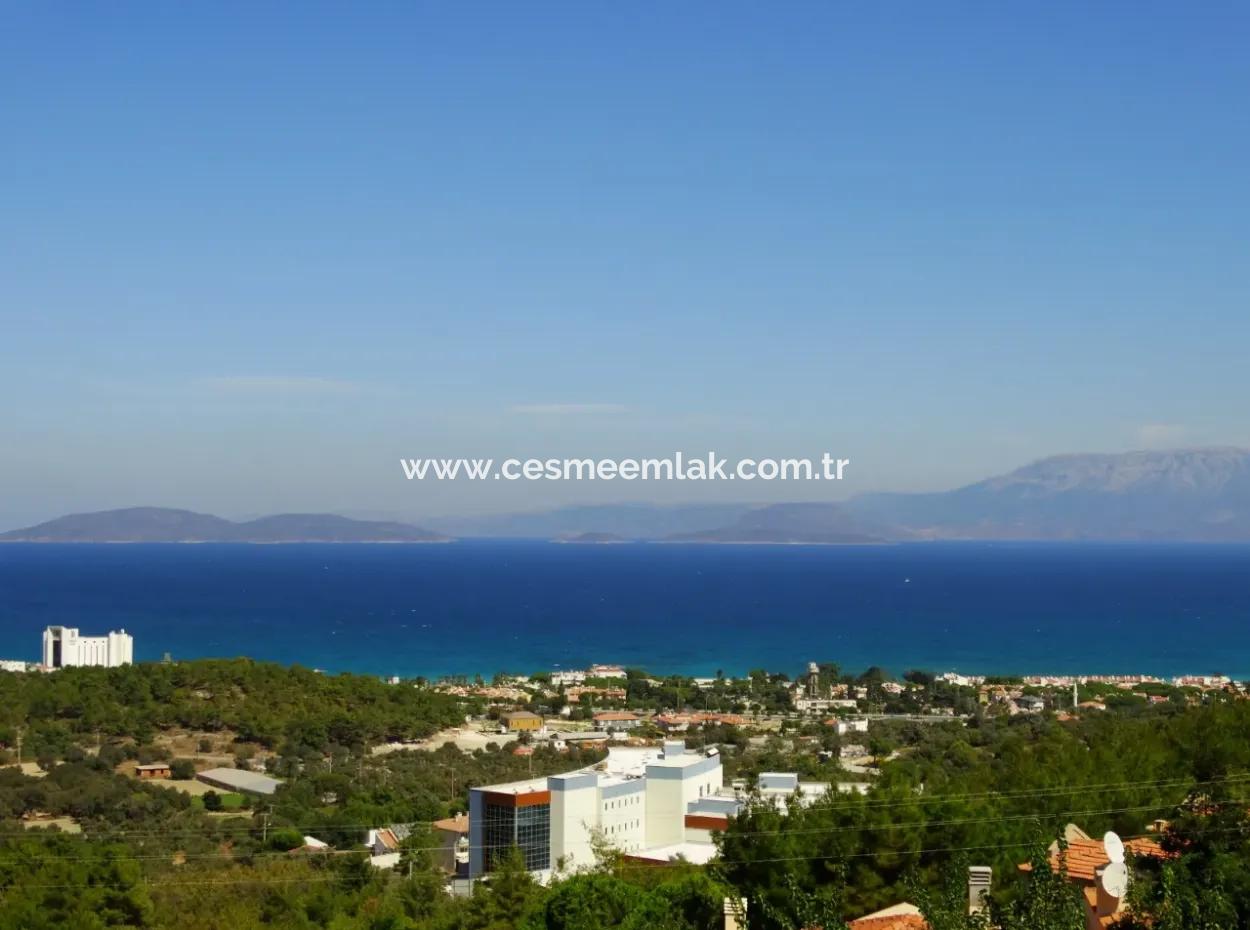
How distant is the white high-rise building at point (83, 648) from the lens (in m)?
41.8

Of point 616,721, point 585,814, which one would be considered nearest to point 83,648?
point 616,721

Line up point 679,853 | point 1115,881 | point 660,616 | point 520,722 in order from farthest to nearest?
point 660,616, point 520,722, point 679,853, point 1115,881

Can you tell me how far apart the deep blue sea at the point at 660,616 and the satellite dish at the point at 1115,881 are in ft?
131

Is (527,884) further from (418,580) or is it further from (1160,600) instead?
(418,580)

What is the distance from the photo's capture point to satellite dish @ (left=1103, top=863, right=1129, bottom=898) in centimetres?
623

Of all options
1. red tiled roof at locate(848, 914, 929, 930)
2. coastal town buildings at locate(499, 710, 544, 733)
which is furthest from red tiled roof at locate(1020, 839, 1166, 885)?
coastal town buildings at locate(499, 710, 544, 733)

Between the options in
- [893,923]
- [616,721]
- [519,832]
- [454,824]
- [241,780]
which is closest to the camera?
[893,923]

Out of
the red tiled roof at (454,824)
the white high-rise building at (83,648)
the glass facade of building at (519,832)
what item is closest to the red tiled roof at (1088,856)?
the glass facade of building at (519,832)

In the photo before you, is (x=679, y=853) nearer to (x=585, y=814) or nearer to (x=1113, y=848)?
(x=585, y=814)

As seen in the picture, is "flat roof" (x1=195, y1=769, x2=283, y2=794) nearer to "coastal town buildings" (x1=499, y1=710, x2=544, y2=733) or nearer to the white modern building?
the white modern building

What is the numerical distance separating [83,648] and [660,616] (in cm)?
3279

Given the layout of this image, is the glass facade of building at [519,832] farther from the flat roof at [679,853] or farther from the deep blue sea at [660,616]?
the deep blue sea at [660,616]

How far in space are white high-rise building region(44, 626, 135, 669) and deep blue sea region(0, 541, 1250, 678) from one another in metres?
7.08

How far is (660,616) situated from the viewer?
6912 centimetres
